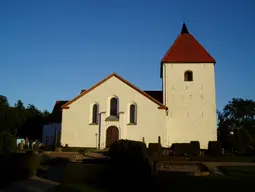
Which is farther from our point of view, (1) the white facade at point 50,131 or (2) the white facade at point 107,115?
(1) the white facade at point 50,131

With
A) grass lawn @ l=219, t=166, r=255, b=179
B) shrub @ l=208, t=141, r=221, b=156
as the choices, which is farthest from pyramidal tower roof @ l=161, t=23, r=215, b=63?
grass lawn @ l=219, t=166, r=255, b=179

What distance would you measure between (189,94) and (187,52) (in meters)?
5.74

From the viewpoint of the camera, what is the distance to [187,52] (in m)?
38.6

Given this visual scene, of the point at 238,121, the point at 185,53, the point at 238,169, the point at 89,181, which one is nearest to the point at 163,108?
the point at 185,53

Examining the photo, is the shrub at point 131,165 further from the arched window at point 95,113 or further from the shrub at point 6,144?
the arched window at point 95,113

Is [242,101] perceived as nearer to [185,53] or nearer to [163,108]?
[185,53]

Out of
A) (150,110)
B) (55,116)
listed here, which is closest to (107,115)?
(150,110)

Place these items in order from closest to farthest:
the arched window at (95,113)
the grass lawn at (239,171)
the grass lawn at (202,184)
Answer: the grass lawn at (202,184), the grass lawn at (239,171), the arched window at (95,113)

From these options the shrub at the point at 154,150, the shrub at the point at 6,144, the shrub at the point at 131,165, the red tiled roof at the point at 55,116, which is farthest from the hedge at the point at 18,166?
the red tiled roof at the point at 55,116

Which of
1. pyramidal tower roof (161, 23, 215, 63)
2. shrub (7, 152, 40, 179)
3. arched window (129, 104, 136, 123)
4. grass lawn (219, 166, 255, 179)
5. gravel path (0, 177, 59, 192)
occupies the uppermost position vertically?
pyramidal tower roof (161, 23, 215, 63)

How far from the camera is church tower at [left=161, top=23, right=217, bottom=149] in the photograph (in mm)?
35844

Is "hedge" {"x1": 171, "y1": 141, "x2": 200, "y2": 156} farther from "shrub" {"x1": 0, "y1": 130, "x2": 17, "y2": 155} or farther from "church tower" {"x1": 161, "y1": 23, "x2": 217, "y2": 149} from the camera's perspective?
"shrub" {"x1": 0, "y1": 130, "x2": 17, "y2": 155}

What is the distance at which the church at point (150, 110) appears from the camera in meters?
34.7

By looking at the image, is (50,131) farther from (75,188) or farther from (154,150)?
(75,188)
